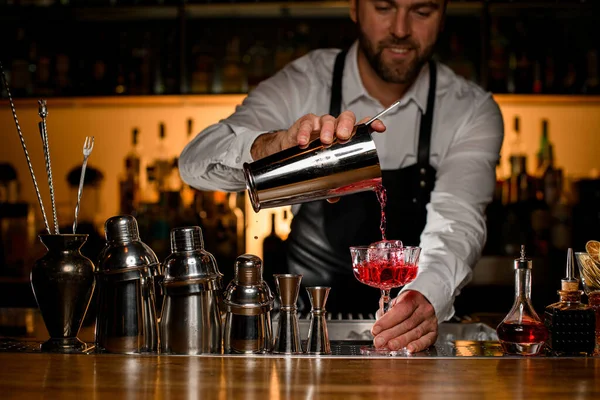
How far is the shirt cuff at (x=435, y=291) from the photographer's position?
5.18 ft

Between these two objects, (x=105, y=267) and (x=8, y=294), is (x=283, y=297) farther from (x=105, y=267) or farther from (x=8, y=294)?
(x=8, y=294)

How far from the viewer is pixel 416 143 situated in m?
2.39

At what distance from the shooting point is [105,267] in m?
1.34

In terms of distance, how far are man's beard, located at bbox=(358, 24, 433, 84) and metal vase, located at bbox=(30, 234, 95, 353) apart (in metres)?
1.11

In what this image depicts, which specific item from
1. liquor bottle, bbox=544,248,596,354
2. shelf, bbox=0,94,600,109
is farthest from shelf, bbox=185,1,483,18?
liquor bottle, bbox=544,248,596,354

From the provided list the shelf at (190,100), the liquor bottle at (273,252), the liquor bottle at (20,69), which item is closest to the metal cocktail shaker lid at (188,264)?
the liquor bottle at (273,252)

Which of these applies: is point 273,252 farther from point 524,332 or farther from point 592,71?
point 524,332

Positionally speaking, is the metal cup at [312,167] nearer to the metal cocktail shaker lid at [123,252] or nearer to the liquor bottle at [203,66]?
the metal cocktail shaker lid at [123,252]

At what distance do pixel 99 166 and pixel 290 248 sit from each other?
1.42 m

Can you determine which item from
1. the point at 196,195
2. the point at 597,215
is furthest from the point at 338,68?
the point at 597,215

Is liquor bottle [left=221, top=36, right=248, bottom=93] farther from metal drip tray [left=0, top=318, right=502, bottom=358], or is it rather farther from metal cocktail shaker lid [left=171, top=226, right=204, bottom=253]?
metal cocktail shaker lid [left=171, top=226, right=204, bottom=253]

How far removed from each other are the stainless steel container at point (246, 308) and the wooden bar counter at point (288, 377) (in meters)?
0.05

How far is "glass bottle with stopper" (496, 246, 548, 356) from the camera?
132 centimetres

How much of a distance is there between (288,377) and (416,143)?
1.37 meters
